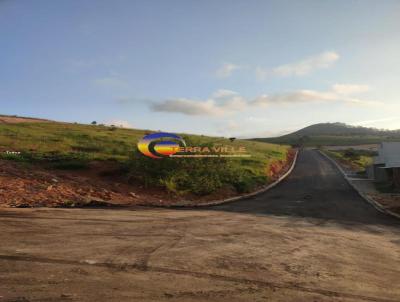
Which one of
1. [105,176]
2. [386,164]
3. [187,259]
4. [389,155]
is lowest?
[187,259]

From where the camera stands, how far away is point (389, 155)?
37375mm

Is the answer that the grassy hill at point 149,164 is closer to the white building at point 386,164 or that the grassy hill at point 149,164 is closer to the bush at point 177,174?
the bush at point 177,174

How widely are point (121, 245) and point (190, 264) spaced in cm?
196

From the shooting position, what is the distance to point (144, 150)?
25.3m

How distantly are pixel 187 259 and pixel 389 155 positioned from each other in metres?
34.4

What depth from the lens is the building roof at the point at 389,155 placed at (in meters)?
36.2

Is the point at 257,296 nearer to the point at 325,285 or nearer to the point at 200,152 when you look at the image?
the point at 325,285

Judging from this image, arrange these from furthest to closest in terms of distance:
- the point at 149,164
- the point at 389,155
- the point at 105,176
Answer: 1. the point at 389,155
2. the point at 149,164
3. the point at 105,176

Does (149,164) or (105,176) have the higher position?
(149,164)

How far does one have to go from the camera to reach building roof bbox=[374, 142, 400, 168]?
3625 centimetres

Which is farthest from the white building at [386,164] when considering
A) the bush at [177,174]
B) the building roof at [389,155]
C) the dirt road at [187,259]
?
the dirt road at [187,259]

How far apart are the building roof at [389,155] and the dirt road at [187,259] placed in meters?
23.2

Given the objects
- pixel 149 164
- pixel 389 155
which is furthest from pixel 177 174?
pixel 389 155

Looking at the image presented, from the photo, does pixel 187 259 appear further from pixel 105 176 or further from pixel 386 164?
pixel 386 164
